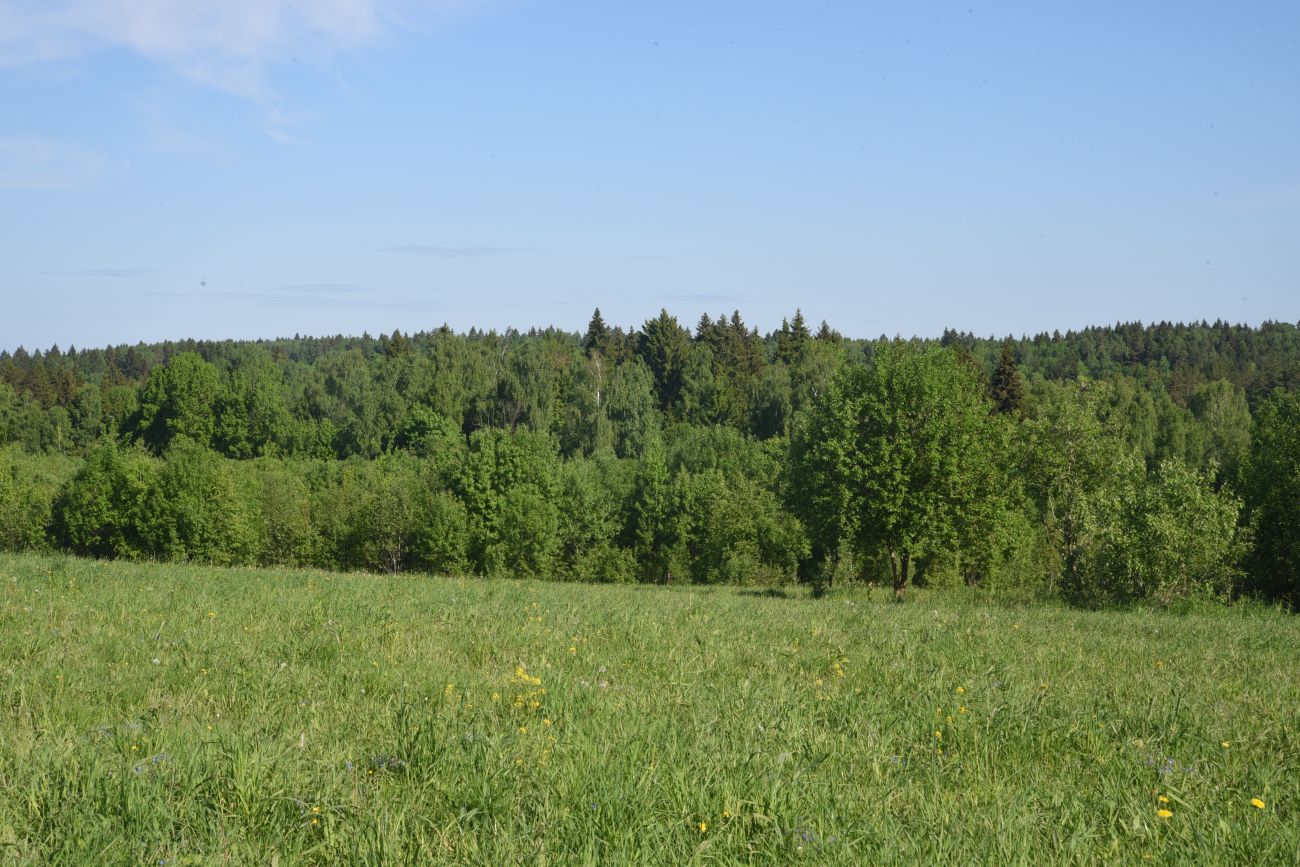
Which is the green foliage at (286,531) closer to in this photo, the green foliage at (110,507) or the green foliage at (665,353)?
the green foliage at (110,507)

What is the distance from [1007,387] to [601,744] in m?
89.0

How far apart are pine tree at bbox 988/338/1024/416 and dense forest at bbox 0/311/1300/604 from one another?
250 mm

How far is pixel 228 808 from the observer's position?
4824 millimetres

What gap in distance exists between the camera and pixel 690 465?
3403 inches

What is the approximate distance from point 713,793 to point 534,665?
3.55 metres

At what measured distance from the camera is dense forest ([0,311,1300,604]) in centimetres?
3064

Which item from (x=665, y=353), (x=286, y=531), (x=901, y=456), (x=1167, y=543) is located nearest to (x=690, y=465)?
(x=286, y=531)

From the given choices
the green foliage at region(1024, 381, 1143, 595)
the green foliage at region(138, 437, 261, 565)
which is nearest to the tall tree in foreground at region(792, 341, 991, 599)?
the green foliage at region(1024, 381, 1143, 595)

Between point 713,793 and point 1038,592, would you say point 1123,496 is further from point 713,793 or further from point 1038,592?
point 713,793

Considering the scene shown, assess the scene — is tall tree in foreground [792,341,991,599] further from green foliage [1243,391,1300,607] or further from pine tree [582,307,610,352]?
pine tree [582,307,610,352]

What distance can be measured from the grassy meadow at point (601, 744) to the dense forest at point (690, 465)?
19.6 m

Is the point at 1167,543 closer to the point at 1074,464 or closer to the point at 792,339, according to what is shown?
the point at 1074,464

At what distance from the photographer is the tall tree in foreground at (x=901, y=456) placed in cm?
2989

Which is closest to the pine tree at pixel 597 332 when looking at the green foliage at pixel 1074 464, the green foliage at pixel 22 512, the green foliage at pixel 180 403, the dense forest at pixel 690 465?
the dense forest at pixel 690 465
